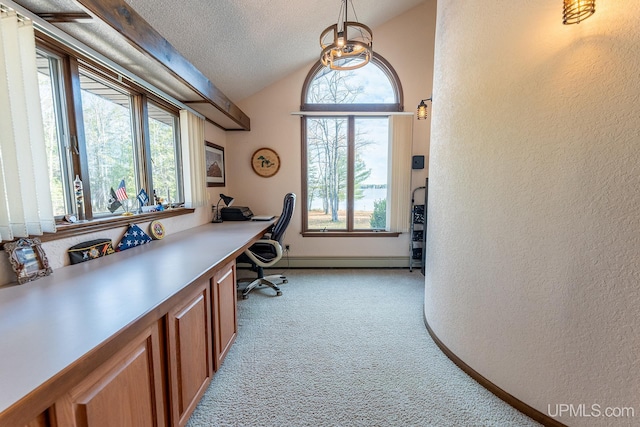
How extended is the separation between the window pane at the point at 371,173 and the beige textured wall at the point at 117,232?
6.43 feet

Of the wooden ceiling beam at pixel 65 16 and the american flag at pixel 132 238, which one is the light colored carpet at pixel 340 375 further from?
the wooden ceiling beam at pixel 65 16

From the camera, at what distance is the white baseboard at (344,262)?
3906 mm

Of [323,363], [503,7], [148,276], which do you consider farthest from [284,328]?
[503,7]

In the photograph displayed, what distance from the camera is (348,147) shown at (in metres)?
3.82

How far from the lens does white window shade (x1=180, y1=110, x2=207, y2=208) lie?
2604 millimetres

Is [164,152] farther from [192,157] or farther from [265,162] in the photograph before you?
[265,162]

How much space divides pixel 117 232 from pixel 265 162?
225 centimetres

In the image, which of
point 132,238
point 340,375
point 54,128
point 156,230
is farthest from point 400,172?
point 54,128

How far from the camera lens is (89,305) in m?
0.96

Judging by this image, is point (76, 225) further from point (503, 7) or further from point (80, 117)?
point (503, 7)

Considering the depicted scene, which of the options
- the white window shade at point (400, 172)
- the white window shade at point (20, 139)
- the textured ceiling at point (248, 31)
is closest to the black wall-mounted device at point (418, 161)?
the white window shade at point (400, 172)

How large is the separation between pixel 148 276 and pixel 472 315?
192 centimetres

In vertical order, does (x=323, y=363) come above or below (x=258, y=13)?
below

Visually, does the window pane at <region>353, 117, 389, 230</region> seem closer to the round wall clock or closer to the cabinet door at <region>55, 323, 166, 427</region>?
the round wall clock
